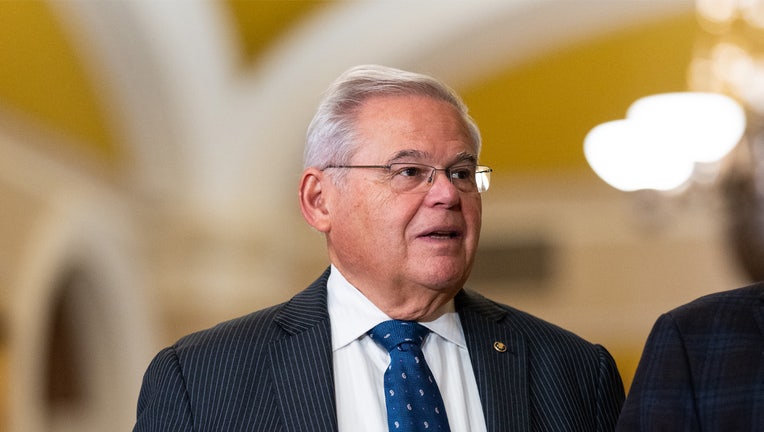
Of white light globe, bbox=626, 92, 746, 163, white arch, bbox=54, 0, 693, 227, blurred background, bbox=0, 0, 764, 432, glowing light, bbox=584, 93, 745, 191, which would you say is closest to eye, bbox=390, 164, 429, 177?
blurred background, bbox=0, 0, 764, 432

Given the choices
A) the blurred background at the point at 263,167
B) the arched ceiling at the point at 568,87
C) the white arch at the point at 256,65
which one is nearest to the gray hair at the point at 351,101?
the blurred background at the point at 263,167

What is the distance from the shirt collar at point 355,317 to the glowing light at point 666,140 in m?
4.13

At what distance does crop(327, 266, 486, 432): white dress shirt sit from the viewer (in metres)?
2.59

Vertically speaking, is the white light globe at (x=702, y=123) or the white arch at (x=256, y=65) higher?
the white arch at (x=256, y=65)

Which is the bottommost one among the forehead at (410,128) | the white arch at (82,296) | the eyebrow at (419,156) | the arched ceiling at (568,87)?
the white arch at (82,296)

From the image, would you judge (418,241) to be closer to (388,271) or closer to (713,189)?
(388,271)

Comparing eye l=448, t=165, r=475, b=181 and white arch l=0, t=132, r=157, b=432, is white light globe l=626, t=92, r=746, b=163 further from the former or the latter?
eye l=448, t=165, r=475, b=181

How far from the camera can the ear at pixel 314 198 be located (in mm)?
2840

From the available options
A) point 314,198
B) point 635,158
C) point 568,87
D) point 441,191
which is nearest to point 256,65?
point 635,158

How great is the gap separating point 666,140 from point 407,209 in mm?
4475

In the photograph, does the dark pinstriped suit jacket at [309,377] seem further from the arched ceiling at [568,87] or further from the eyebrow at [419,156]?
the arched ceiling at [568,87]

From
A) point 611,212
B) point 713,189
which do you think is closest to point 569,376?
point 713,189

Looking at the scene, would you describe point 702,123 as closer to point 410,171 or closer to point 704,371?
point 410,171

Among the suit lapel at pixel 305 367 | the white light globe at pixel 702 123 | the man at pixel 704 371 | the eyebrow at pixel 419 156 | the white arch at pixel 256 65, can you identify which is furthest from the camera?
the white arch at pixel 256 65
